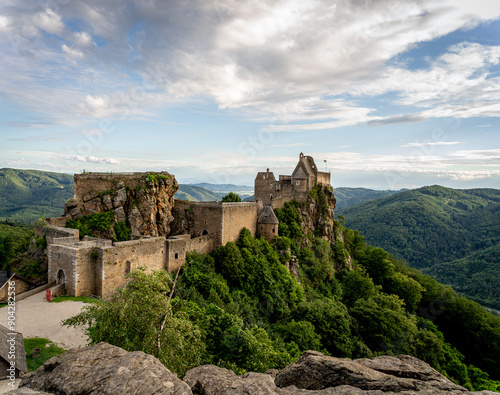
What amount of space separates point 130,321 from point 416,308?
203ft

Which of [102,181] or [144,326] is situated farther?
[102,181]

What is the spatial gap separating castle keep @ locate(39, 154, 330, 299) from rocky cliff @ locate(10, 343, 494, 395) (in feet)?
52.2

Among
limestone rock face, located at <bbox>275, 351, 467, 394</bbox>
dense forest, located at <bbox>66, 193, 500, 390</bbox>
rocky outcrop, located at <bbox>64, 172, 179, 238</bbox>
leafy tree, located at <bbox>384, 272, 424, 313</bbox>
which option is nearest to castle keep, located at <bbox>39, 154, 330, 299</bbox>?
rocky outcrop, located at <bbox>64, 172, 179, 238</bbox>

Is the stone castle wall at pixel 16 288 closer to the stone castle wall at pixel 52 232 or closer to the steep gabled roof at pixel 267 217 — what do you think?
the stone castle wall at pixel 52 232

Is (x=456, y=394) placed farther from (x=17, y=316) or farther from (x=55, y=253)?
(x=55, y=253)

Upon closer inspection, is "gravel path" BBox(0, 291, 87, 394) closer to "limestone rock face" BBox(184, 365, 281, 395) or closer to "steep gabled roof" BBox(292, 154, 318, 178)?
"limestone rock face" BBox(184, 365, 281, 395)

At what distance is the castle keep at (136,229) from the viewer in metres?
23.5

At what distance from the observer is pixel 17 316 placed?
1900 cm

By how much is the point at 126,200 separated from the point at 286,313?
75.6 ft

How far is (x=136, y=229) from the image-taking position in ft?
106

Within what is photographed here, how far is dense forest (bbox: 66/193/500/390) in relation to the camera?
43.4 ft

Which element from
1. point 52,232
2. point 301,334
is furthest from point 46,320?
point 301,334

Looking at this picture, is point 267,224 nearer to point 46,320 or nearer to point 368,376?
point 46,320

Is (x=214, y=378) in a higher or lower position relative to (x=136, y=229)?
lower
